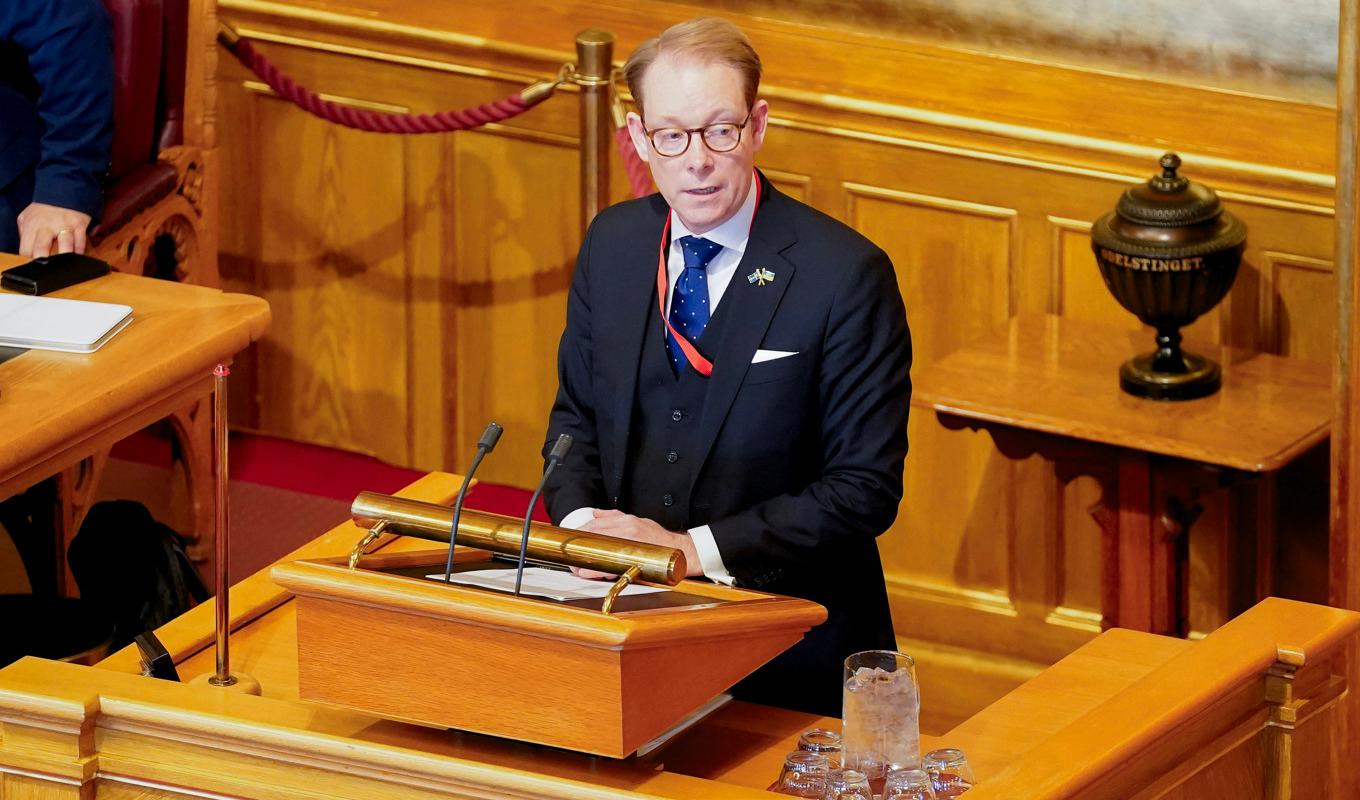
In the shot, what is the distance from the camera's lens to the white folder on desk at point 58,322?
412 centimetres

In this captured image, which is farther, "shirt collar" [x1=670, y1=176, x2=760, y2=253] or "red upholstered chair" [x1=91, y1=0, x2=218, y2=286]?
"red upholstered chair" [x1=91, y1=0, x2=218, y2=286]

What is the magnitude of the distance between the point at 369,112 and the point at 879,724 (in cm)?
323

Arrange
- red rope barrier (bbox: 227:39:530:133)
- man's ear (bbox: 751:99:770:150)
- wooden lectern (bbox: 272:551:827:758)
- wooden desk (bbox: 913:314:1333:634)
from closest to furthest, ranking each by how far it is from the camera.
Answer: wooden lectern (bbox: 272:551:827:758), man's ear (bbox: 751:99:770:150), wooden desk (bbox: 913:314:1333:634), red rope barrier (bbox: 227:39:530:133)

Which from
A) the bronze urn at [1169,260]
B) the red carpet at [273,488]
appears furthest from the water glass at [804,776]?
the red carpet at [273,488]

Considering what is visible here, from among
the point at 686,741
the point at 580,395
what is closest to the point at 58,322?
the point at 580,395

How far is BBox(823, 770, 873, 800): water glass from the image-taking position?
102 inches

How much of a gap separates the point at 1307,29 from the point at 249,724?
3.25 metres

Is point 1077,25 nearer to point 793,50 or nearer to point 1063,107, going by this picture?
point 1063,107

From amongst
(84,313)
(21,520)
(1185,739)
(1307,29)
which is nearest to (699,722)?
(1185,739)

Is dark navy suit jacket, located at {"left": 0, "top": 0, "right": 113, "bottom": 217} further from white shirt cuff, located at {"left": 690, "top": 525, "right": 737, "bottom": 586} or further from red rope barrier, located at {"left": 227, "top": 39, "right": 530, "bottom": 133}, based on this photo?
white shirt cuff, located at {"left": 690, "top": 525, "right": 737, "bottom": 586}

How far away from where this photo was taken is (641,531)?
3.10 metres

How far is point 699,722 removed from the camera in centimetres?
291

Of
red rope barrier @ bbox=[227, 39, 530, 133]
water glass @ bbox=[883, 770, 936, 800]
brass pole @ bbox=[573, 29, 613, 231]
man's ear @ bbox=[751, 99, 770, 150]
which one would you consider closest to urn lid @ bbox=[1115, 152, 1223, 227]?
brass pole @ bbox=[573, 29, 613, 231]

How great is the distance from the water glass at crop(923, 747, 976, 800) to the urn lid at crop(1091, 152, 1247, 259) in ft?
6.97
